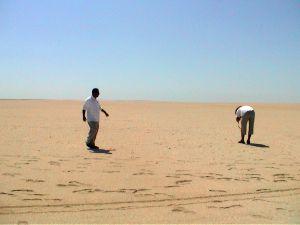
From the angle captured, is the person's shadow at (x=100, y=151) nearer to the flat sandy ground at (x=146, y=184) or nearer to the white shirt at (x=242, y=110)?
the flat sandy ground at (x=146, y=184)

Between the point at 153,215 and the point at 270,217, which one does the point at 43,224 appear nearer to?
the point at 153,215

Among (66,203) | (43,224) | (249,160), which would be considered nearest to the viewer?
(43,224)

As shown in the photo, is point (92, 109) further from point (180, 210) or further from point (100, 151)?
point (180, 210)

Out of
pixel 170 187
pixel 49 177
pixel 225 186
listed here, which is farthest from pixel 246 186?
pixel 49 177

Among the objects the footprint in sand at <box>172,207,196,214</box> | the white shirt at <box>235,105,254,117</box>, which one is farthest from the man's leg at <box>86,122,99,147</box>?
the footprint in sand at <box>172,207,196,214</box>

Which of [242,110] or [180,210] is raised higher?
[242,110]

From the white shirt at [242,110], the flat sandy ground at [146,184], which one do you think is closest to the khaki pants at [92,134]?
the flat sandy ground at [146,184]

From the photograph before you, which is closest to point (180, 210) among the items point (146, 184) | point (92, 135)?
point (146, 184)

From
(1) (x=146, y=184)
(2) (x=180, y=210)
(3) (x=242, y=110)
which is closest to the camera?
(2) (x=180, y=210)

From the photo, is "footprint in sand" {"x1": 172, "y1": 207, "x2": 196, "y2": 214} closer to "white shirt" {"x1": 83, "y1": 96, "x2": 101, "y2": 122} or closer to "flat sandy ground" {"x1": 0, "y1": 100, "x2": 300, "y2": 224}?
"flat sandy ground" {"x1": 0, "y1": 100, "x2": 300, "y2": 224}

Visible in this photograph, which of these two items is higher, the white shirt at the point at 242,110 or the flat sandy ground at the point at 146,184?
the white shirt at the point at 242,110

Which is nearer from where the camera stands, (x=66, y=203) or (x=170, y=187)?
(x=66, y=203)

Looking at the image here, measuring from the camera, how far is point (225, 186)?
Answer: 6.58 m

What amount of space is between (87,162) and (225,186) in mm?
2898
